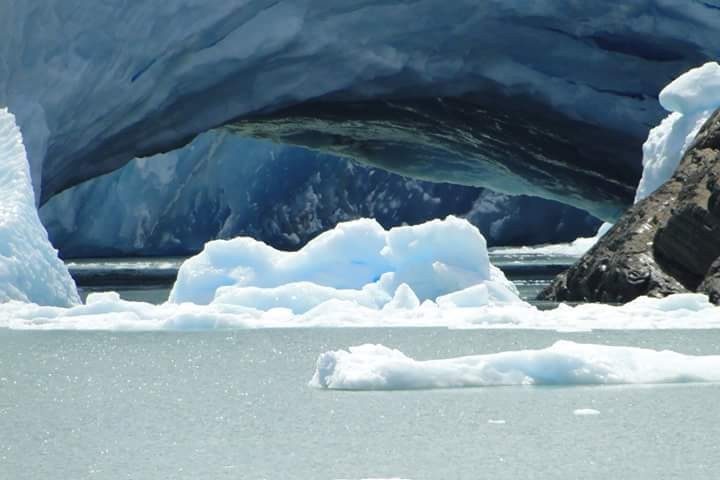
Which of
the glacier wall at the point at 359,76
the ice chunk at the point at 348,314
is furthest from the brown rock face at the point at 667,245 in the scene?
the glacier wall at the point at 359,76

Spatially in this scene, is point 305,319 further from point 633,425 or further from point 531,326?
point 633,425

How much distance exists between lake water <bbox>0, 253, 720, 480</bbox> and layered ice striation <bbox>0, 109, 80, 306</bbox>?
2852 millimetres

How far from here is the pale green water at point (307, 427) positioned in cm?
325

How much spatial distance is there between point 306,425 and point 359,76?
34.6ft

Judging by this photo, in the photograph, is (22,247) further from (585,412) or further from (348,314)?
(585,412)

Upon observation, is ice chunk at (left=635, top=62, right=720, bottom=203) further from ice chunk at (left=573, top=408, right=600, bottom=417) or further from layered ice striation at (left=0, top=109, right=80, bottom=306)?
ice chunk at (left=573, top=408, right=600, bottom=417)

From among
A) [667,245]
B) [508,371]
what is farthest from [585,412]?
[667,245]

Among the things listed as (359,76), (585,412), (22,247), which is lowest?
(22,247)

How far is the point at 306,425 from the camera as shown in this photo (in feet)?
12.8

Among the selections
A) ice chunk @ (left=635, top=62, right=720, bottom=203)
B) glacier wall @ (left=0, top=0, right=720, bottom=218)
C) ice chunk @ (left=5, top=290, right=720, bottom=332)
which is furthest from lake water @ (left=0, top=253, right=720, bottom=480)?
glacier wall @ (left=0, top=0, right=720, bottom=218)

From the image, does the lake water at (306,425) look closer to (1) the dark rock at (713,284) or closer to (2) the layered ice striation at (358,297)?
(2) the layered ice striation at (358,297)

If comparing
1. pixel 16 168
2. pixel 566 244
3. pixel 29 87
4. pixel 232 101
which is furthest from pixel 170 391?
pixel 566 244

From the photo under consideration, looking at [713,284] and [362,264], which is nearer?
[713,284]

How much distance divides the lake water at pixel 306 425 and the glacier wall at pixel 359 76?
6501 millimetres
